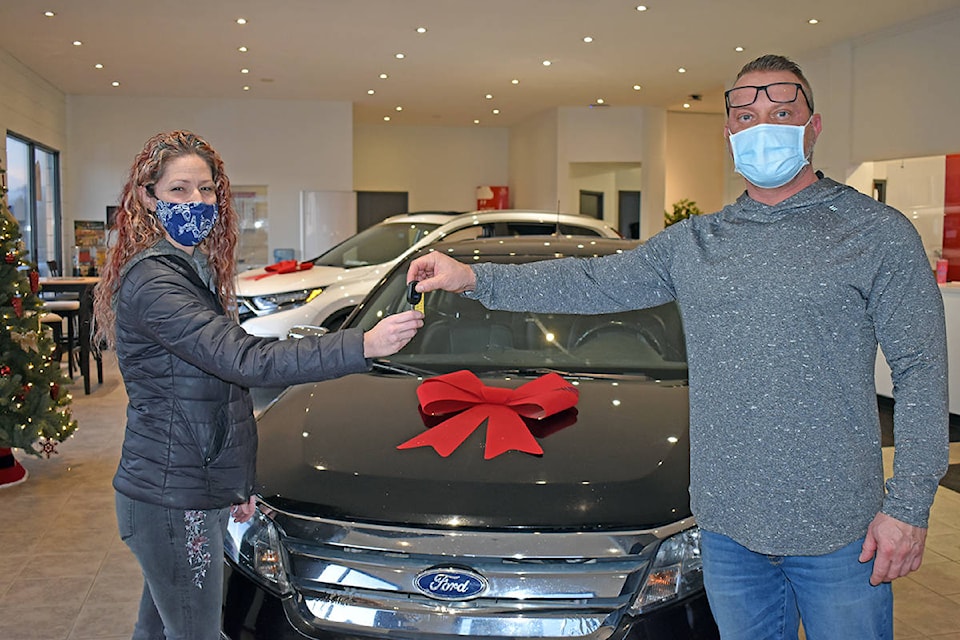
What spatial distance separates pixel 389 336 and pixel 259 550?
29.7 inches

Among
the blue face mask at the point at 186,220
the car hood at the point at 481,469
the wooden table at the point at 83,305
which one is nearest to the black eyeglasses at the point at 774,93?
the car hood at the point at 481,469

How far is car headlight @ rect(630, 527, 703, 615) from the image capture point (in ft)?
6.80

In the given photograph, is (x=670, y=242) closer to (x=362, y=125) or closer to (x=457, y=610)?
(x=457, y=610)

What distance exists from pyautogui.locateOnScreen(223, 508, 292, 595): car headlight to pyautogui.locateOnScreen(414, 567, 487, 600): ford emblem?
0.32 metres

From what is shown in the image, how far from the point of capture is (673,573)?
6.88 ft

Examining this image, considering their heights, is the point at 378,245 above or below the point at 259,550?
above

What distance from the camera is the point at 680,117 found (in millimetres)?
19000

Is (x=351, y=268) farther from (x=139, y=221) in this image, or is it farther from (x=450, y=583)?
(x=450, y=583)

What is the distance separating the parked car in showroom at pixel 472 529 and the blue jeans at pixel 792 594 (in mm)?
255

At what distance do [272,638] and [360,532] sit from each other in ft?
0.99

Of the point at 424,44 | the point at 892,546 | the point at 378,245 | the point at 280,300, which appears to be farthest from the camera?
the point at 424,44

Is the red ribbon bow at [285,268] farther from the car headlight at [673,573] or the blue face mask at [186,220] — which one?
the car headlight at [673,573]

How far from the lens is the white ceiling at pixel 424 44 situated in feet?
32.0

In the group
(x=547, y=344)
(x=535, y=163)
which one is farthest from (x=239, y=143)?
(x=547, y=344)
